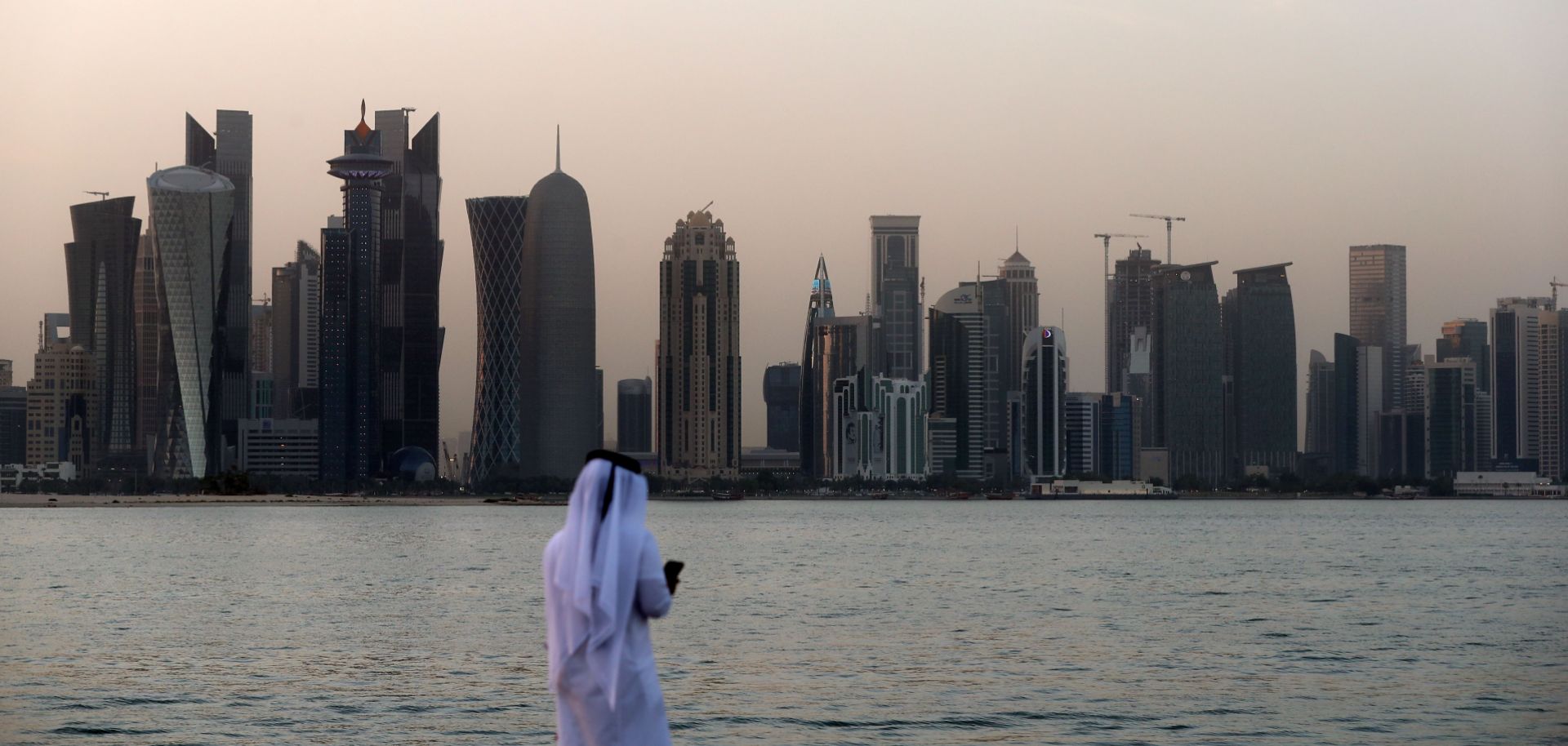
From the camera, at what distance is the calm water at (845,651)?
30.7 metres

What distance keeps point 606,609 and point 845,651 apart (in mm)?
33178

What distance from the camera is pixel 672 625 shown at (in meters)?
51.2

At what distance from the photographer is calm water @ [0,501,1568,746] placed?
30719mm

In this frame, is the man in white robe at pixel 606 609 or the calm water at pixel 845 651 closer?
the man in white robe at pixel 606 609

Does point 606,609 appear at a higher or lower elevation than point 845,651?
higher

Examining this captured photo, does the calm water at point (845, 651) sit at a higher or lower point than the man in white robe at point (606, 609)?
lower

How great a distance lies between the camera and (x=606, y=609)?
10680 millimetres

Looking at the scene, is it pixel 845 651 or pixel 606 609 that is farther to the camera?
pixel 845 651

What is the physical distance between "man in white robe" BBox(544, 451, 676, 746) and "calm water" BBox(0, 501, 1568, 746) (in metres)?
17.9

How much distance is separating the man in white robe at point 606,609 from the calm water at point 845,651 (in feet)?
58.8

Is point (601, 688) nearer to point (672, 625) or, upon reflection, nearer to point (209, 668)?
point (209, 668)

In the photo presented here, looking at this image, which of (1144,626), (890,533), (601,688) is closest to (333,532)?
(890,533)

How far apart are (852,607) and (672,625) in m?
9.20

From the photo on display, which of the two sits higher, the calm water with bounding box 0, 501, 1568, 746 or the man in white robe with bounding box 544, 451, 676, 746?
the man in white robe with bounding box 544, 451, 676, 746
